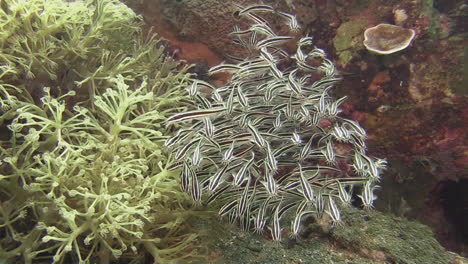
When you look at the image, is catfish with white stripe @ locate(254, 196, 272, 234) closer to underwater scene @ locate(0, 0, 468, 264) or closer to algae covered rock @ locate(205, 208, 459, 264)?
underwater scene @ locate(0, 0, 468, 264)

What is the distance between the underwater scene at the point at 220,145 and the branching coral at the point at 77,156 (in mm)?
21

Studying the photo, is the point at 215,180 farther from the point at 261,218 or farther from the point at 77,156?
the point at 77,156

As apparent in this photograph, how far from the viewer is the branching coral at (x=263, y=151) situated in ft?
12.0


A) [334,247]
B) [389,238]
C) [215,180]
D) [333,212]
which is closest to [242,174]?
[215,180]

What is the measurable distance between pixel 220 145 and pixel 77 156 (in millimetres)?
1507

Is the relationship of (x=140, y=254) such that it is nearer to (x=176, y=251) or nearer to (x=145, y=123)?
(x=176, y=251)

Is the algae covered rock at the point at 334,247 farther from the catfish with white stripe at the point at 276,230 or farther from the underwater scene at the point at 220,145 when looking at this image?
the catfish with white stripe at the point at 276,230

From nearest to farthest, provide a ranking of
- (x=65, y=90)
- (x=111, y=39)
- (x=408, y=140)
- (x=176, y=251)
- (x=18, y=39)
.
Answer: (x=176, y=251), (x=18, y=39), (x=65, y=90), (x=111, y=39), (x=408, y=140)

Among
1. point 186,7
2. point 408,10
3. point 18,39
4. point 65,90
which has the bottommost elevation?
point 65,90

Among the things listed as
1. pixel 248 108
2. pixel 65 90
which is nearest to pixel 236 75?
pixel 248 108

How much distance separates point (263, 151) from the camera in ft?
13.3

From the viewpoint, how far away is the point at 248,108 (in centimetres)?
415

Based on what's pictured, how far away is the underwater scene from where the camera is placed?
3.17 metres

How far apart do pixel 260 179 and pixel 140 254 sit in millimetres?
1586
